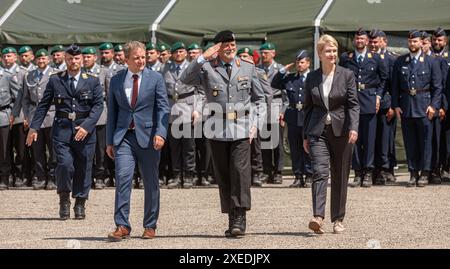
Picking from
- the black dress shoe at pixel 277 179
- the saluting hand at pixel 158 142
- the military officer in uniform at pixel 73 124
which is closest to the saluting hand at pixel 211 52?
the saluting hand at pixel 158 142

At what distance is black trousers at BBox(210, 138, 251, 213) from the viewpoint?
497 inches

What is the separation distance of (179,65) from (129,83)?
24.1ft

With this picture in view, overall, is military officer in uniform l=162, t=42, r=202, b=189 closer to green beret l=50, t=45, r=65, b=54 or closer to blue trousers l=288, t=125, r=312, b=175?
blue trousers l=288, t=125, r=312, b=175

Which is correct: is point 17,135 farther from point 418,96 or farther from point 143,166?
point 143,166

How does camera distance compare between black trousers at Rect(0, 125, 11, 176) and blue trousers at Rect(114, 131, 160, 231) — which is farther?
black trousers at Rect(0, 125, 11, 176)

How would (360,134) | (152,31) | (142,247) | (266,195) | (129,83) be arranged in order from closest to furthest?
1. (142,247)
2. (129,83)
3. (266,195)
4. (360,134)
5. (152,31)

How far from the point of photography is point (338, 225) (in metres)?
12.7

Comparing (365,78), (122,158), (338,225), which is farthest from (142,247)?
(365,78)

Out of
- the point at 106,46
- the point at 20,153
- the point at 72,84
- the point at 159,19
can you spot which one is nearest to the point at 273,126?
the point at 159,19

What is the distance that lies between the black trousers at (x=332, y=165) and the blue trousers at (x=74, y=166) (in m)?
3.24

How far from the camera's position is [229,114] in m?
12.6

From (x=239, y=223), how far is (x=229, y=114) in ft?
3.64

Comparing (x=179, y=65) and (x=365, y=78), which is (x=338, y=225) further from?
(x=179, y=65)

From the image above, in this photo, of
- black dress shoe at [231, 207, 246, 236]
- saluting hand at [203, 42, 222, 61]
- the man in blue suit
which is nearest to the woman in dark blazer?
black dress shoe at [231, 207, 246, 236]
